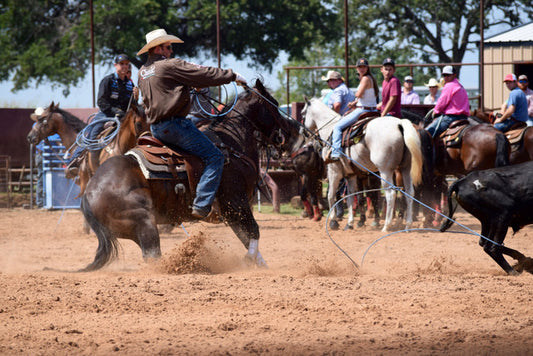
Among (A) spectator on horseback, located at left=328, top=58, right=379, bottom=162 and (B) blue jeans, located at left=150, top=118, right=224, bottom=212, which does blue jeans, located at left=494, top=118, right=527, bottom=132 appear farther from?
(B) blue jeans, located at left=150, top=118, right=224, bottom=212

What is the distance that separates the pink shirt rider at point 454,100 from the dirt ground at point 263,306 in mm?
4111

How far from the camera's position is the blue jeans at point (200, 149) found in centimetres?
692

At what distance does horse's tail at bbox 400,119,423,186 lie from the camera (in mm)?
11328

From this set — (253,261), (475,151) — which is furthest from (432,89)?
(253,261)

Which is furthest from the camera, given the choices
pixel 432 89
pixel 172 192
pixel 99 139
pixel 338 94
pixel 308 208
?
pixel 432 89

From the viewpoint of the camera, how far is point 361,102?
1199 centimetres

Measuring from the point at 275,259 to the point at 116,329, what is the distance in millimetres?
3962

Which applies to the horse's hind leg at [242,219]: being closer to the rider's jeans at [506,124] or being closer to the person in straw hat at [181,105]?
the person in straw hat at [181,105]

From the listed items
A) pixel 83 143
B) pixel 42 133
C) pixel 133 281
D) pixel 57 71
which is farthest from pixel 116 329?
pixel 57 71

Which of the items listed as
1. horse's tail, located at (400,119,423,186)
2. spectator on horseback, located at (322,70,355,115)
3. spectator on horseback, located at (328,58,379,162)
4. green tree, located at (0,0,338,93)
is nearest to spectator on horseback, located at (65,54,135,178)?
spectator on horseback, located at (328,58,379,162)

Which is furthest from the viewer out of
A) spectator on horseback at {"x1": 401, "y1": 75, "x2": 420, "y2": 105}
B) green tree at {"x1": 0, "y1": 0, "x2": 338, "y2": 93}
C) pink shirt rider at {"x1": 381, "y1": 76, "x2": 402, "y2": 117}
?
green tree at {"x1": 0, "y1": 0, "x2": 338, "y2": 93}

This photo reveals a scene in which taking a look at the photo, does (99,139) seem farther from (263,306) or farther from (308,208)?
(263,306)

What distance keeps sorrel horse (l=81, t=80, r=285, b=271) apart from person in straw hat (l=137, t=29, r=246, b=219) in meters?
0.29

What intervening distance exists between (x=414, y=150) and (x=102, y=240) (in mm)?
6098
